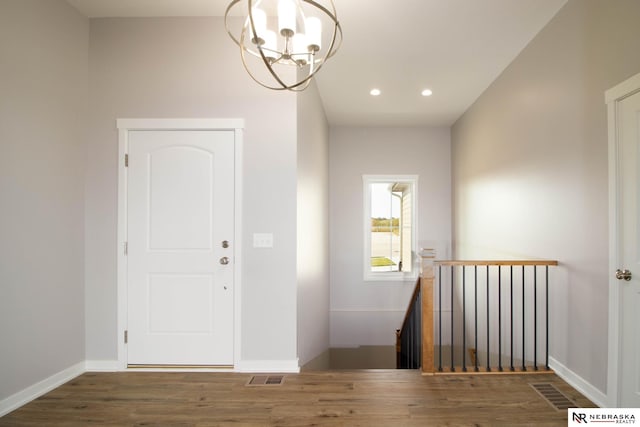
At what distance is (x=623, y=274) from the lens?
196 cm

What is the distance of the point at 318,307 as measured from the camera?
4043 mm

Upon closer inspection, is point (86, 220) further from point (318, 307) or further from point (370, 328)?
point (370, 328)

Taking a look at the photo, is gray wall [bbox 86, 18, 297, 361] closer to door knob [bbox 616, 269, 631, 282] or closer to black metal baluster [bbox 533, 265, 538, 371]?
black metal baluster [bbox 533, 265, 538, 371]

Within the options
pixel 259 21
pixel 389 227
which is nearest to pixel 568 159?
pixel 259 21

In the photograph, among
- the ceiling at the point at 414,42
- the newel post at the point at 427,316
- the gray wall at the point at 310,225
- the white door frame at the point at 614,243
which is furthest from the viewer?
the gray wall at the point at 310,225

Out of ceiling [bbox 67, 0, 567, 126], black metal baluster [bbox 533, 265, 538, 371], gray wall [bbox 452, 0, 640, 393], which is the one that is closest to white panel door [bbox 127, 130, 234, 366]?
ceiling [bbox 67, 0, 567, 126]

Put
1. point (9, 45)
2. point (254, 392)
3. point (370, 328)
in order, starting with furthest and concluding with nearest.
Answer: point (370, 328)
point (254, 392)
point (9, 45)

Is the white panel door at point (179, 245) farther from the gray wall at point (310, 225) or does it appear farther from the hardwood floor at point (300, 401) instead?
the gray wall at point (310, 225)

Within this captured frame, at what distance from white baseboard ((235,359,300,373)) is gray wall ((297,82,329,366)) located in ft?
0.62

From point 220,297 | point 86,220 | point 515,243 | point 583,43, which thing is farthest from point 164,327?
point 583,43

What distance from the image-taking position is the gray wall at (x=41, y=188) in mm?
2121

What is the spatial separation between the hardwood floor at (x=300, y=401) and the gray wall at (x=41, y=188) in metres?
0.35

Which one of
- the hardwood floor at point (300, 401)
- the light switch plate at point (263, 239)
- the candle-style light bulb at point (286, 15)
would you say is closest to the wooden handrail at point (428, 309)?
the hardwood floor at point (300, 401)

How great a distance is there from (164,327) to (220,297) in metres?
0.54
